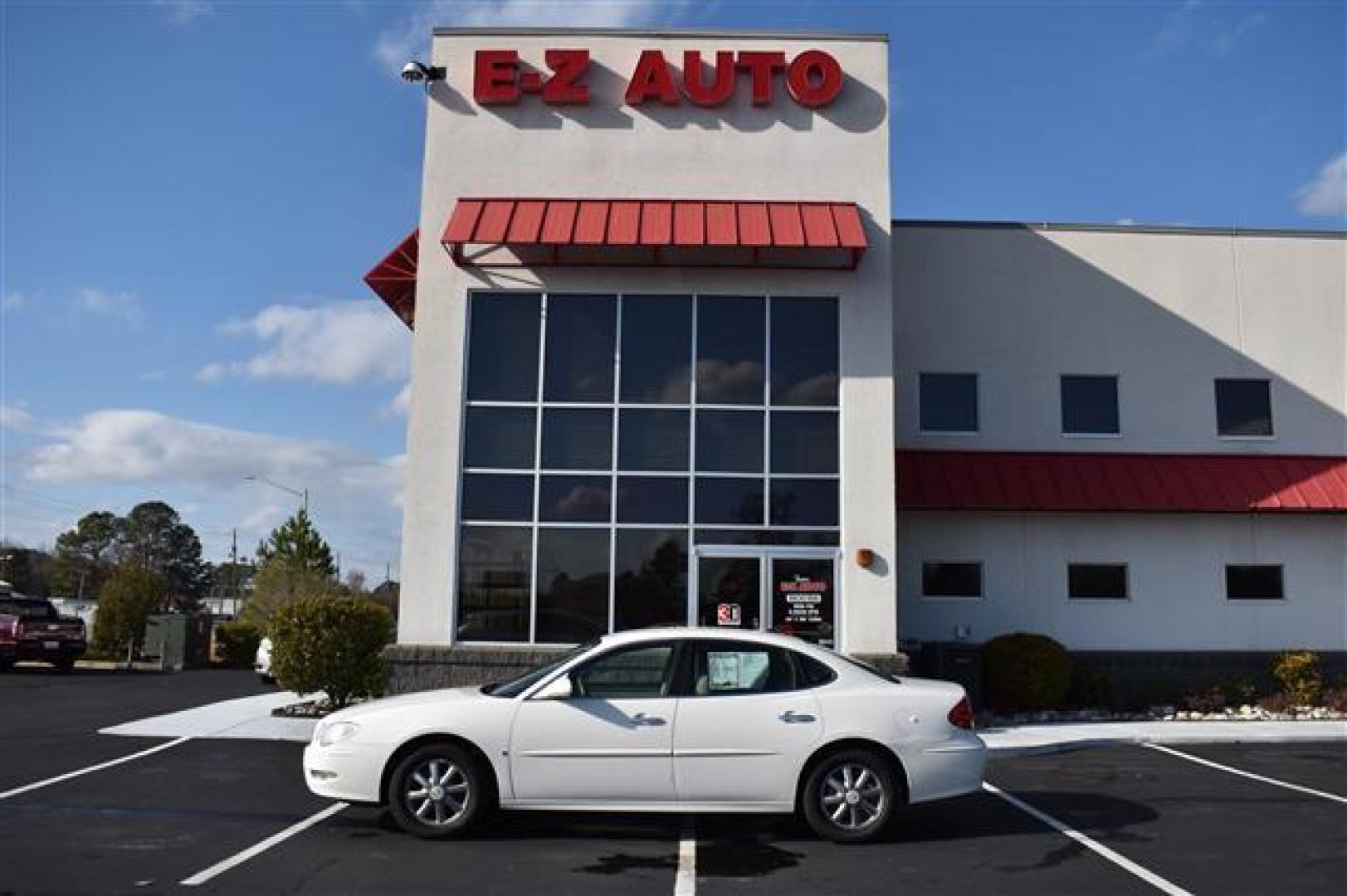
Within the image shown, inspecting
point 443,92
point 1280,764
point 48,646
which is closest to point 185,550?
point 48,646

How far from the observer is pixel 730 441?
14625 mm

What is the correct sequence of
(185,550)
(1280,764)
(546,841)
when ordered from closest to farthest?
1. (546,841)
2. (1280,764)
3. (185,550)

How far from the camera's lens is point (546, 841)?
770 centimetres

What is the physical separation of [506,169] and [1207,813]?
11.5 metres

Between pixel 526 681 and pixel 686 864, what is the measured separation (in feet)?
5.67

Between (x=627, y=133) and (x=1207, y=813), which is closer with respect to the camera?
(x=1207, y=813)

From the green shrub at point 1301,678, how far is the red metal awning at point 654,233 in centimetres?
901

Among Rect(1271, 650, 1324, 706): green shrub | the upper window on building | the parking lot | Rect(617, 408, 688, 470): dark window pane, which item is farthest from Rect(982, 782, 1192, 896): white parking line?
the upper window on building

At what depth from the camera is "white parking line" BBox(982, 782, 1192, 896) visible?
6754 millimetres

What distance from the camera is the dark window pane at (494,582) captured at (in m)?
14.1

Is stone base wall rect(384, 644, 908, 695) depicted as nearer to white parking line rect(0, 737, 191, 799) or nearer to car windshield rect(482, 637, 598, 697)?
white parking line rect(0, 737, 191, 799)

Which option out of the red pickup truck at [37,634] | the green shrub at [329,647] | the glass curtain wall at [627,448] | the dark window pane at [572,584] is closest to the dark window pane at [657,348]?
the glass curtain wall at [627,448]

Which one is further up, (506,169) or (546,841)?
(506,169)

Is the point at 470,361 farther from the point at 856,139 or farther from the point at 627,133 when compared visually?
the point at 856,139
